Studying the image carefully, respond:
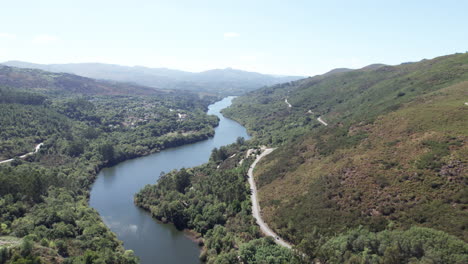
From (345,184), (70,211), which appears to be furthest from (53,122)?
(345,184)

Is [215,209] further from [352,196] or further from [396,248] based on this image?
[396,248]

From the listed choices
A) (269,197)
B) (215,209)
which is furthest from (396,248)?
(215,209)

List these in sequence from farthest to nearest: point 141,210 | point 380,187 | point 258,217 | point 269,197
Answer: point 141,210 → point 269,197 → point 258,217 → point 380,187

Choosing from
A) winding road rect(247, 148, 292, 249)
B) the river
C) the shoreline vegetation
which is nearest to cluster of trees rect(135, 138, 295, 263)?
the shoreline vegetation

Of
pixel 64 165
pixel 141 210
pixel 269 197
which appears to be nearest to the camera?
pixel 269 197

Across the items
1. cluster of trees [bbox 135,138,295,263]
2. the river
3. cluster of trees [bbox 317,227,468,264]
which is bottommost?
the river

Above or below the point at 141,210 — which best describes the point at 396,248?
above

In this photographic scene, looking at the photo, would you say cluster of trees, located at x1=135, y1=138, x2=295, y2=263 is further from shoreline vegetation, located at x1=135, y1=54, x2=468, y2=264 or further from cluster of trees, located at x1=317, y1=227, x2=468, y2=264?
cluster of trees, located at x1=317, y1=227, x2=468, y2=264
